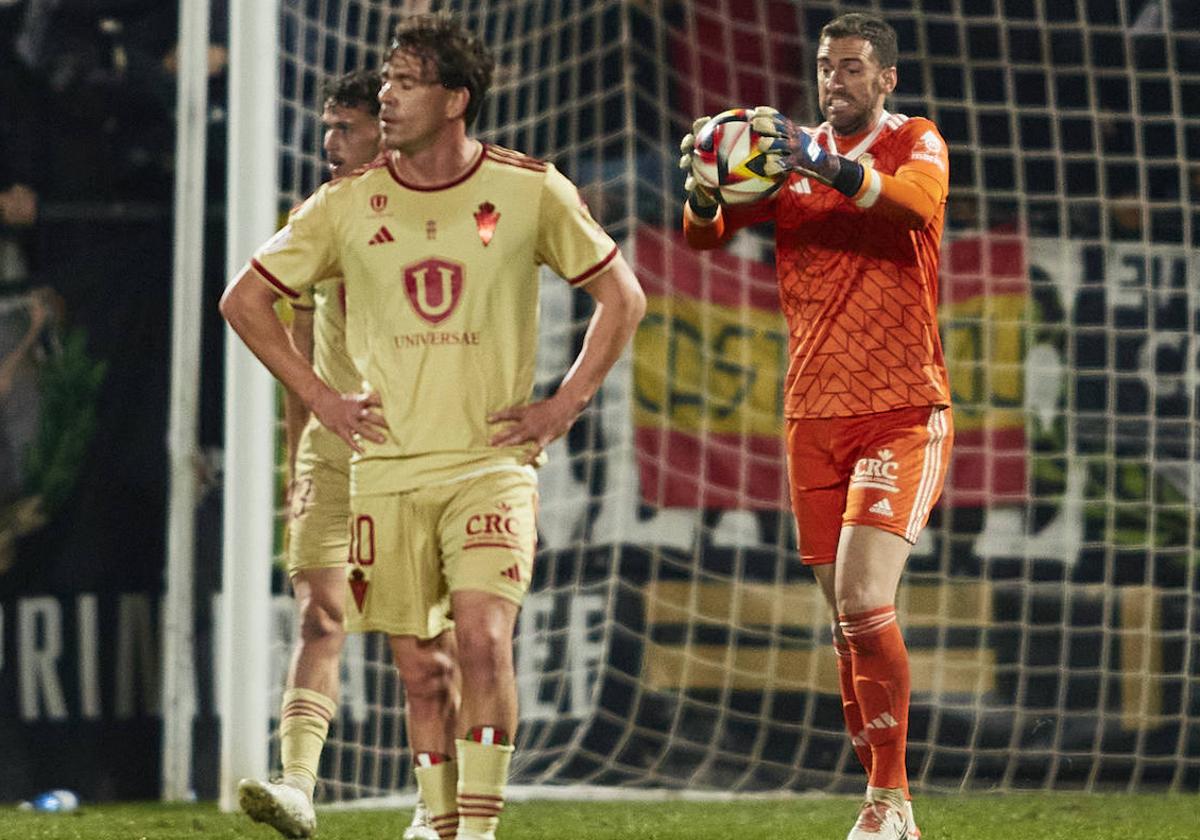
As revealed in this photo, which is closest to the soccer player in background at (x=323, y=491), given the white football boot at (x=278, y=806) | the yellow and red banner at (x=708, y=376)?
the white football boot at (x=278, y=806)

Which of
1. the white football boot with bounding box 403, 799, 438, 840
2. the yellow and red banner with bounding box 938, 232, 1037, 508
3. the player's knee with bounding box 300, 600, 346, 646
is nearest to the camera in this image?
the white football boot with bounding box 403, 799, 438, 840

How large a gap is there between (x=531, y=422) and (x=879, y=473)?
895mm

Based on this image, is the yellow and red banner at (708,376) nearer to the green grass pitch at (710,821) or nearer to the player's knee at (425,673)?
the green grass pitch at (710,821)

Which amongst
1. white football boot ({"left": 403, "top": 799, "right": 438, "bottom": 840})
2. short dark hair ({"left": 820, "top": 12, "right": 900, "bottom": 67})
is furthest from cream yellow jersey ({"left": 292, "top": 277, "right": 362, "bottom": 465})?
short dark hair ({"left": 820, "top": 12, "right": 900, "bottom": 67})

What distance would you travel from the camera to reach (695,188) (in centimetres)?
407

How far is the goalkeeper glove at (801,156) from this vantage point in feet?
12.6

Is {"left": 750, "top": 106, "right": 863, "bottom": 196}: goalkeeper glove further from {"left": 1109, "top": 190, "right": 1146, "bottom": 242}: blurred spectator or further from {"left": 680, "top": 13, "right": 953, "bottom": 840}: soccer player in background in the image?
{"left": 1109, "top": 190, "right": 1146, "bottom": 242}: blurred spectator

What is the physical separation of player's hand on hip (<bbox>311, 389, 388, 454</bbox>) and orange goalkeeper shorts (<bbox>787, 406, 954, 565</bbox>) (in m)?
1.05

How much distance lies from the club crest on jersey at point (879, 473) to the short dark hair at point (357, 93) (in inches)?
55.9

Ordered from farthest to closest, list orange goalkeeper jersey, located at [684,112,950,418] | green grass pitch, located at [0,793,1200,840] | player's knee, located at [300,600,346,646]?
green grass pitch, located at [0,793,1200,840]
player's knee, located at [300,600,346,646]
orange goalkeeper jersey, located at [684,112,950,418]

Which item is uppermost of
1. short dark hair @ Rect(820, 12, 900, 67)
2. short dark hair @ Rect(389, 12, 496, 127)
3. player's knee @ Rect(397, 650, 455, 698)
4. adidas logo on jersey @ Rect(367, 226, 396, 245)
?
short dark hair @ Rect(820, 12, 900, 67)

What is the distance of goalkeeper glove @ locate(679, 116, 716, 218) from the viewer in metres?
4.00

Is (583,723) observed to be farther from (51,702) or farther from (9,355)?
(9,355)

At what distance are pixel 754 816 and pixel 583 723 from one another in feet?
3.73
